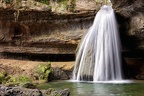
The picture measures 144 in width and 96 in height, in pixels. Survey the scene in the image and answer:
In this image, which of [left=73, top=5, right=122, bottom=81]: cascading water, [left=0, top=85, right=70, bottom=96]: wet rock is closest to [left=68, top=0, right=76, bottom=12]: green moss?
[left=73, top=5, right=122, bottom=81]: cascading water

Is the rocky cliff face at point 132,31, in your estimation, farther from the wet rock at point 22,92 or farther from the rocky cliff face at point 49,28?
the wet rock at point 22,92

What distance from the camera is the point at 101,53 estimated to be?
57.1 ft

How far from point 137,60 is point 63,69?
522 cm

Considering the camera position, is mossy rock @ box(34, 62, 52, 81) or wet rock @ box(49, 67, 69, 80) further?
wet rock @ box(49, 67, 69, 80)

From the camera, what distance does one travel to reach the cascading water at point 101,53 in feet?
55.2

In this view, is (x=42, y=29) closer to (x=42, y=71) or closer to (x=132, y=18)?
(x=42, y=71)

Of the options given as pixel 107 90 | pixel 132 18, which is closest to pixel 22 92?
pixel 107 90

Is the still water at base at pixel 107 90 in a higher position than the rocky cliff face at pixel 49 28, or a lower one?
lower

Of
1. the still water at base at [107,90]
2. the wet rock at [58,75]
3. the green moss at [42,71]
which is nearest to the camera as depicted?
the still water at base at [107,90]

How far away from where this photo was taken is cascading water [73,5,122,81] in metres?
16.8

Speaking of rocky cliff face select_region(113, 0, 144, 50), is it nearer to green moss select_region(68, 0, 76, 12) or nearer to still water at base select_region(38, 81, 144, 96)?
green moss select_region(68, 0, 76, 12)

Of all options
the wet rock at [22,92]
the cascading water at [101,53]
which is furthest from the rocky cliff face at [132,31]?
the wet rock at [22,92]

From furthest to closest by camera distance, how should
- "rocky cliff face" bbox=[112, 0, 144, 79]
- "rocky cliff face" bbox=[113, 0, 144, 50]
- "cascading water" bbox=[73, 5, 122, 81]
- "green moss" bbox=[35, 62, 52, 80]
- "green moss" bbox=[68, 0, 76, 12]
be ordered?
"green moss" bbox=[68, 0, 76, 12] < "green moss" bbox=[35, 62, 52, 80] < "cascading water" bbox=[73, 5, 122, 81] < "rocky cliff face" bbox=[112, 0, 144, 79] < "rocky cliff face" bbox=[113, 0, 144, 50]

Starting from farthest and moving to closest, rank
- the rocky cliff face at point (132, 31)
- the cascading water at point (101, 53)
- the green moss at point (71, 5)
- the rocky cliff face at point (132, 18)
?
the green moss at point (71, 5) < the cascading water at point (101, 53) < the rocky cliff face at point (132, 31) < the rocky cliff face at point (132, 18)
